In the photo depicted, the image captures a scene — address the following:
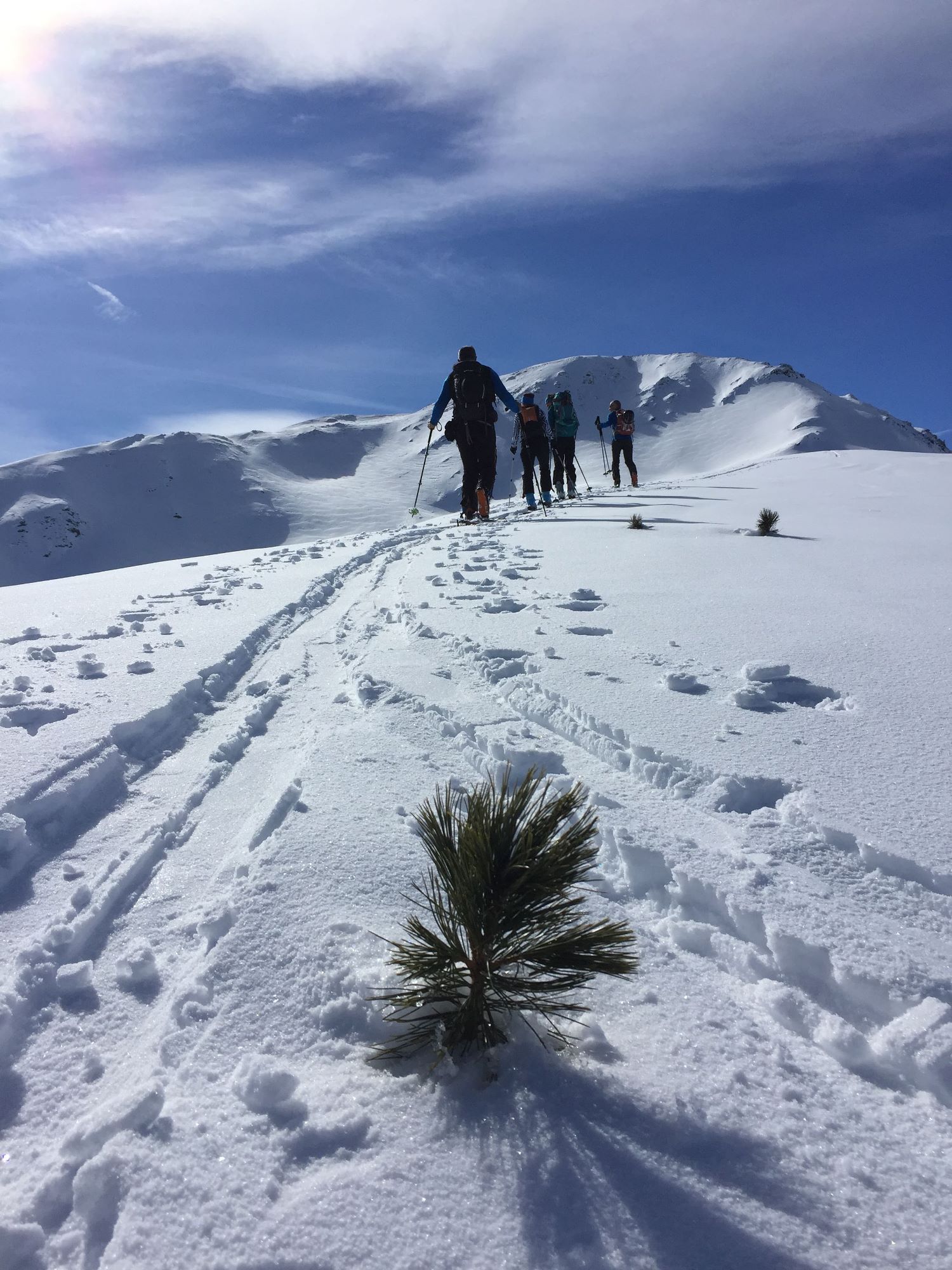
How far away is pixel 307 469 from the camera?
273ft

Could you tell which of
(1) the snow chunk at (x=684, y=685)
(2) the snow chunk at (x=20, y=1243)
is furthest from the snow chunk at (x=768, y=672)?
(2) the snow chunk at (x=20, y=1243)

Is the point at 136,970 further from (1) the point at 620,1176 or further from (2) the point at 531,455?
(2) the point at 531,455

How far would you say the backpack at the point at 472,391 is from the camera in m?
9.94

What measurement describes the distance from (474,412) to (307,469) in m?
77.4

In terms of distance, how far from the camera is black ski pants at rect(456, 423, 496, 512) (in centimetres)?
1026

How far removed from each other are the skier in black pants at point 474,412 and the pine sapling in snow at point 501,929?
894 centimetres

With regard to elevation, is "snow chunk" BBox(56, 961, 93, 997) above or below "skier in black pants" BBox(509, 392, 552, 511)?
below

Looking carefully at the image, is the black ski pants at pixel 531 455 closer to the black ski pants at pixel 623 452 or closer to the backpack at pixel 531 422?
the backpack at pixel 531 422

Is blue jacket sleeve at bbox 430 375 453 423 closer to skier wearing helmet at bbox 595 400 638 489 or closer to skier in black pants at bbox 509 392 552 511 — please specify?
skier in black pants at bbox 509 392 552 511

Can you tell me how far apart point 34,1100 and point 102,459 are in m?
94.0

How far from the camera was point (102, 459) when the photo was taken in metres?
82.5

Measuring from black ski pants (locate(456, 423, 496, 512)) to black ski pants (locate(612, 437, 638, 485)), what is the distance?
16.8 feet

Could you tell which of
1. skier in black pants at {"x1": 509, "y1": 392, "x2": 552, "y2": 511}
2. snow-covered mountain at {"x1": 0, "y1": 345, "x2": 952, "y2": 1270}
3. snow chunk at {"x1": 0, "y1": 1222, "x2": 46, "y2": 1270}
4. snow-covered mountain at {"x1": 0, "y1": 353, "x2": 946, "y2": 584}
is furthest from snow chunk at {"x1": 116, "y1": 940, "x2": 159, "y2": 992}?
snow-covered mountain at {"x1": 0, "y1": 353, "x2": 946, "y2": 584}

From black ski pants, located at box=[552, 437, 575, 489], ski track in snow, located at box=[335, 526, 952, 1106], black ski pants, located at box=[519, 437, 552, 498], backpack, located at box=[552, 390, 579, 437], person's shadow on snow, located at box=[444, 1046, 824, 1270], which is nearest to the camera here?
person's shadow on snow, located at box=[444, 1046, 824, 1270]
